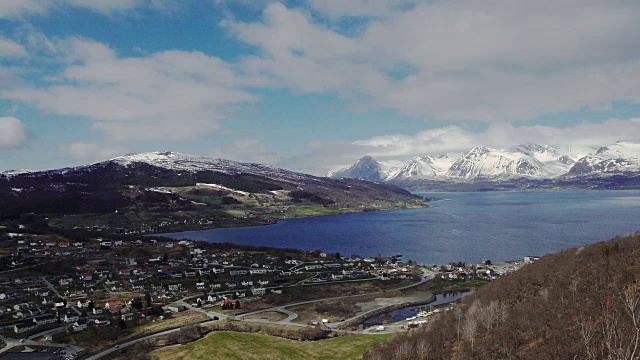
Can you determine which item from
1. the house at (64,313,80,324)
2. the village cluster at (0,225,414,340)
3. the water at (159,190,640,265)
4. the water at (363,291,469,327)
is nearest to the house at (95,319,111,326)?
the village cluster at (0,225,414,340)

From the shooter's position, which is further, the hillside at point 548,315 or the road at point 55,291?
the road at point 55,291

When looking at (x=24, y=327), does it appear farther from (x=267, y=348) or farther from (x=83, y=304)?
(x=267, y=348)

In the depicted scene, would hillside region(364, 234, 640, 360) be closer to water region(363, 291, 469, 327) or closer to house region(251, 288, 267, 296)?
water region(363, 291, 469, 327)

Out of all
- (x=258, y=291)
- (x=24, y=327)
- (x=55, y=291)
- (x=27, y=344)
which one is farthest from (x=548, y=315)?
(x=55, y=291)

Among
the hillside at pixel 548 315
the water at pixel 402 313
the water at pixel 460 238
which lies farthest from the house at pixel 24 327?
the water at pixel 460 238

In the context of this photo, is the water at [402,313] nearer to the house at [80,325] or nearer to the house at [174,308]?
the house at [174,308]

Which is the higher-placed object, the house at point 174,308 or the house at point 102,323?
the house at point 102,323
